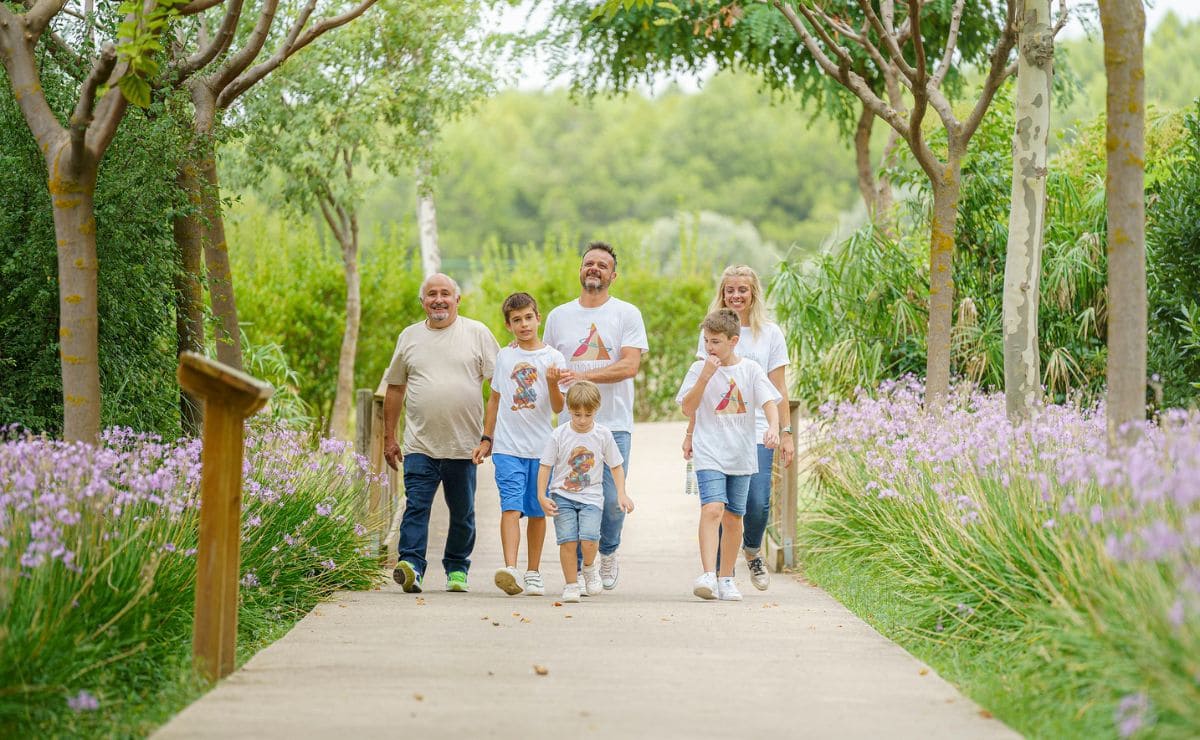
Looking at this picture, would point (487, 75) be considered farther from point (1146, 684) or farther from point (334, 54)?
point (1146, 684)

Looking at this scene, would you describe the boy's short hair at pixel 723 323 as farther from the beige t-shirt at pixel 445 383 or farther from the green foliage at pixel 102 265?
the green foliage at pixel 102 265

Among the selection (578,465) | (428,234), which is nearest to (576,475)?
(578,465)

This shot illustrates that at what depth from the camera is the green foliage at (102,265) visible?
7.27 metres

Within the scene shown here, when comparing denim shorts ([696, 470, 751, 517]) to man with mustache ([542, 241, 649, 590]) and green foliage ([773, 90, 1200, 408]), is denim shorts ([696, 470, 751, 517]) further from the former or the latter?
green foliage ([773, 90, 1200, 408])

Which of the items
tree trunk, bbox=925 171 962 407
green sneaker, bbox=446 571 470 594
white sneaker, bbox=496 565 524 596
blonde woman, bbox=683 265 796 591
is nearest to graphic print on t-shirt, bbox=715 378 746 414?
blonde woman, bbox=683 265 796 591

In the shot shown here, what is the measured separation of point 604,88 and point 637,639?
12232 millimetres

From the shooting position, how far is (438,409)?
7707 mm

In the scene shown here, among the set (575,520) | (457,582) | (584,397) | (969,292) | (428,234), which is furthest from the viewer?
(428,234)

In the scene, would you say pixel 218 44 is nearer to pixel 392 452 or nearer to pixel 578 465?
pixel 392 452

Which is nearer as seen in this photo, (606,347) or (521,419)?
(521,419)

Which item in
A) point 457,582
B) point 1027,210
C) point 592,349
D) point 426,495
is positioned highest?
point 1027,210

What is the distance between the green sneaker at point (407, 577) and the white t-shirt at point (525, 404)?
796 millimetres

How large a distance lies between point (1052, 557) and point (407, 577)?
3.57 m

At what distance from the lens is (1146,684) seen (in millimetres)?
3924
